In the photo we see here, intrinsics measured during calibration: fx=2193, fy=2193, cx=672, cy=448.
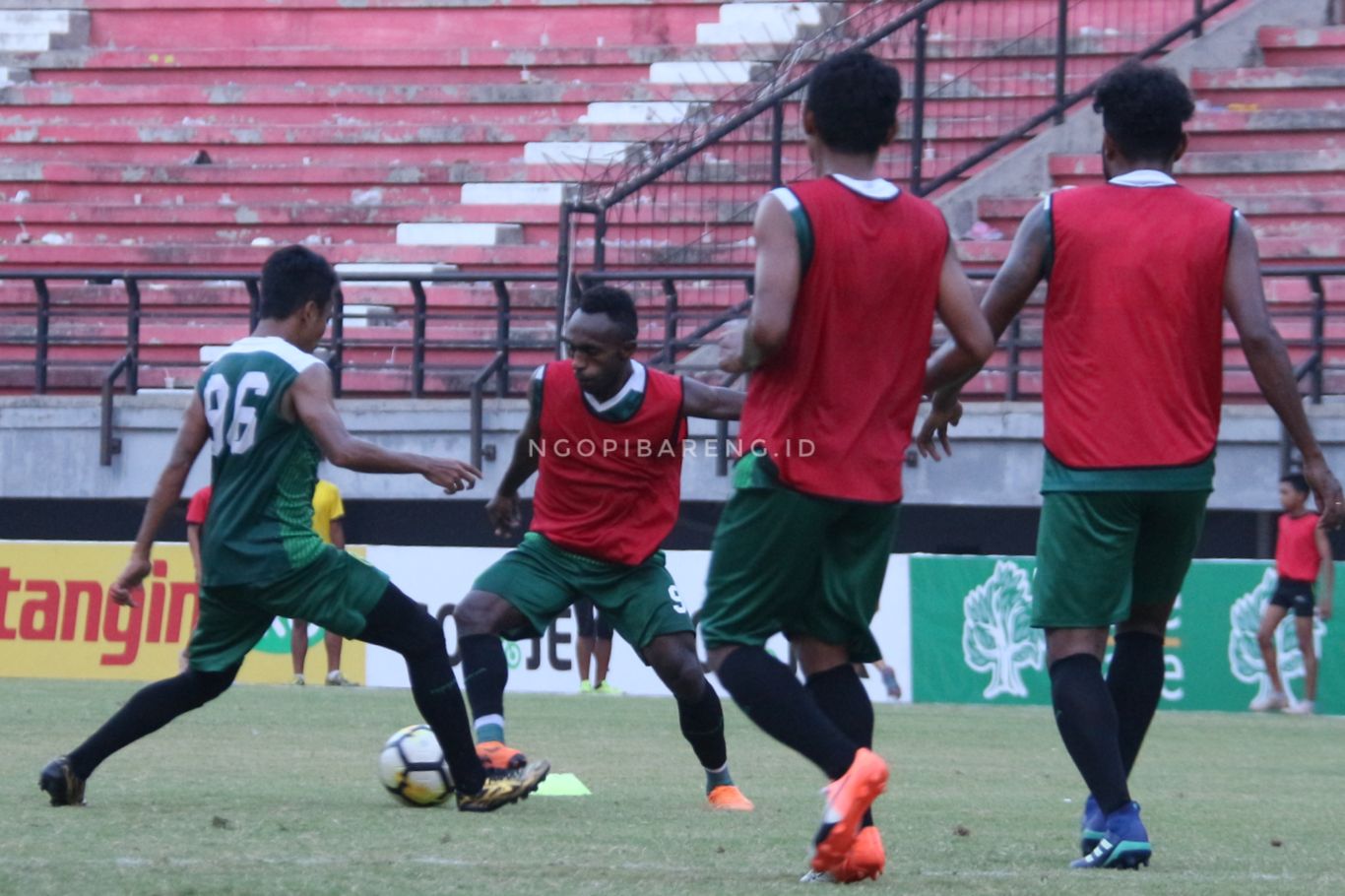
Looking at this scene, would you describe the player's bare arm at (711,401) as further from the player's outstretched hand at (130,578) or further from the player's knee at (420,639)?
the player's outstretched hand at (130,578)

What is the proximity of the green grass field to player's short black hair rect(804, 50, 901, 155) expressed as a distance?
1.71m

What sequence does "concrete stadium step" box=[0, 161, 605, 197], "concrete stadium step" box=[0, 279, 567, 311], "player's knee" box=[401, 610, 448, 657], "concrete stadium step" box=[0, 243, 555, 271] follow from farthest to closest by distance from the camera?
"concrete stadium step" box=[0, 161, 605, 197]
"concrete stadium step" box=[0, 243, 555, 271]
"concrete stadium step" box=[0, 279, 567, 311]
"player's knee" box=[401, 610, 448, 657]

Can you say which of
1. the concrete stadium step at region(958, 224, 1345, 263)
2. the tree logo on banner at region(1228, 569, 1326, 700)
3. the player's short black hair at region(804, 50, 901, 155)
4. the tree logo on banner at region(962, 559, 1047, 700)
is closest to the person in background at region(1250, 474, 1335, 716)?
the tree logo on banner at region(1228, 569, 1326, 700)

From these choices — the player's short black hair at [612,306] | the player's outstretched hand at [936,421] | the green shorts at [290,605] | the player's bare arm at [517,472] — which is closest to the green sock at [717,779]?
the player's bare arm at [517,472]

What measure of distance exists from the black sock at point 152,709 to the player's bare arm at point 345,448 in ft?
2.65

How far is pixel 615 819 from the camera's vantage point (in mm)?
6512

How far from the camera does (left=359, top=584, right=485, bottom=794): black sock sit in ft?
21.8

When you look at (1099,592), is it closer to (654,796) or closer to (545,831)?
(545,831)

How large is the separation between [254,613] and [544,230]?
14111mm

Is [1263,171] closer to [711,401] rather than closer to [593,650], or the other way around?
[593,650]

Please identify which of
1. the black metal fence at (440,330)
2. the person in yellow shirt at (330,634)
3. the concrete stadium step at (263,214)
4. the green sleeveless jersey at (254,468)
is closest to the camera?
the green sleeveless jersey at (254,468)

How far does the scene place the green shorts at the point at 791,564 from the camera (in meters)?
4.98

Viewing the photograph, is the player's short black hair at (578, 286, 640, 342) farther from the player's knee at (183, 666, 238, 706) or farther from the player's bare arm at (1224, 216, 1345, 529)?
the player's bare arm at (1224, 216, 1345, 529)

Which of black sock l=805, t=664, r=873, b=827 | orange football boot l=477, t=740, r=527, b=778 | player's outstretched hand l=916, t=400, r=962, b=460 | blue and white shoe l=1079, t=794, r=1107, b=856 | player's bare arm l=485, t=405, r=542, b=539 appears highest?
player's outstretched hand l=916, t=400, r=962, b=460
